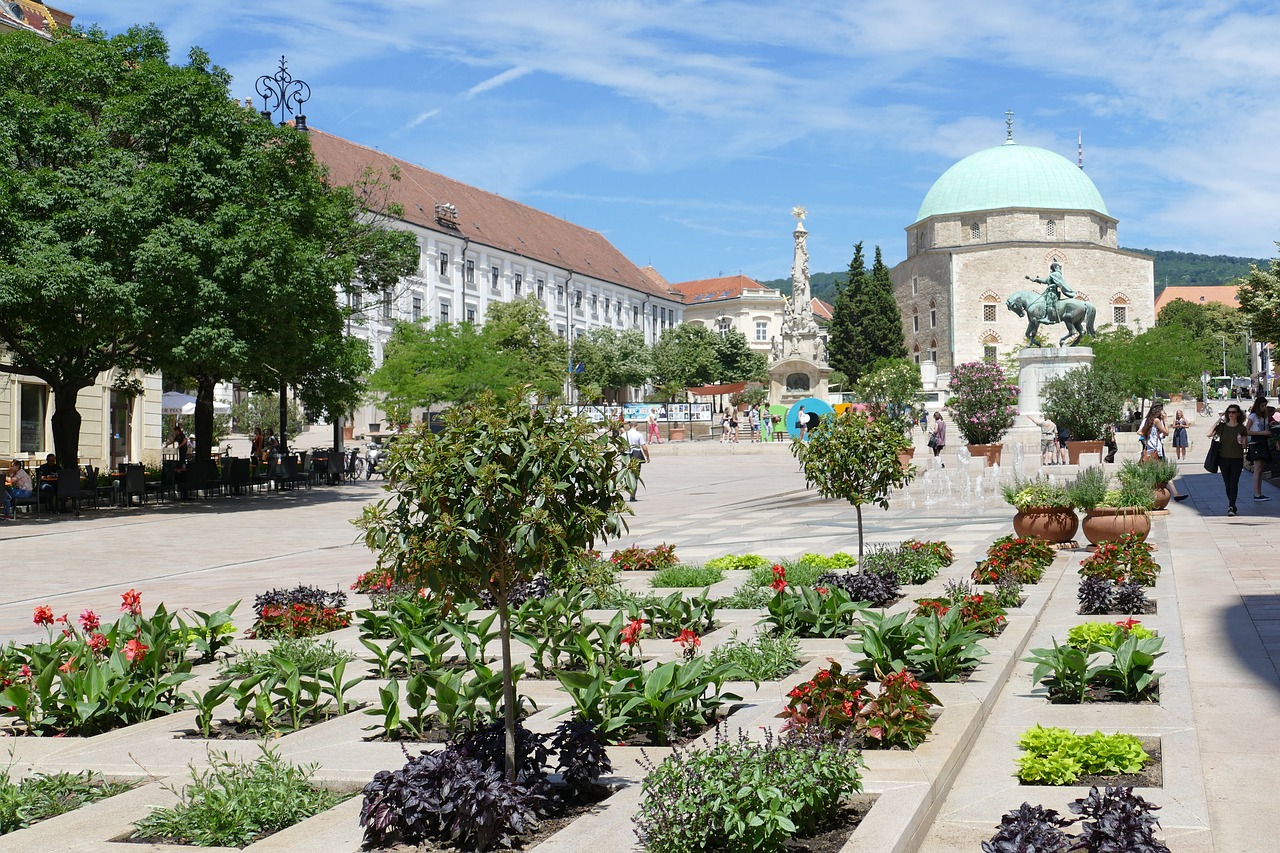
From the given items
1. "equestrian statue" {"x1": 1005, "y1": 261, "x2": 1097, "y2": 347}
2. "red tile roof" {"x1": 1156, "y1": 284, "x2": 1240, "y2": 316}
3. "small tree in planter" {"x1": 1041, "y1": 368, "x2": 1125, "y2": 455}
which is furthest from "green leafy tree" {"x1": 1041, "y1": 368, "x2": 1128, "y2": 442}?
"red tile roof" {"x1": 1156, "y1": 284, "x2": 1240, "y2": 316}

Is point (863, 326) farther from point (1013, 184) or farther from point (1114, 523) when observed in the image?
point (1114, 523)

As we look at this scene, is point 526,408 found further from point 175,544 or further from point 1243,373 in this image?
point 1243,373

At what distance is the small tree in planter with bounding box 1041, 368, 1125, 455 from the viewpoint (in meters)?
35.2

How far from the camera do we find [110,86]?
85.3ft

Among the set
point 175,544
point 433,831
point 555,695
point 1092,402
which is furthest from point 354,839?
point 1092,402

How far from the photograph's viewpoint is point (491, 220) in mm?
86750

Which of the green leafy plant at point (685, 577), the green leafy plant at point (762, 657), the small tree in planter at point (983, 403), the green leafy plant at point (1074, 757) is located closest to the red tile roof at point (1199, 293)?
the small tree in planter at point (983, 403)

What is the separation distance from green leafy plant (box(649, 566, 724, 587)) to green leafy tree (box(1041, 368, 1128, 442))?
25972 mm

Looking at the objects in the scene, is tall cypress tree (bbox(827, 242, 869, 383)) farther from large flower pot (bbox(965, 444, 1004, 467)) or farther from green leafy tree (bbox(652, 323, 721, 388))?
large flower pot (bbox(965, 444, 1004, 467))

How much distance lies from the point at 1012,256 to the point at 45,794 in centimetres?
9918

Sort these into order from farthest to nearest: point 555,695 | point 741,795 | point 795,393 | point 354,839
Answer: point 795,393 < point 555,695 < point 354,839 < point 741,795

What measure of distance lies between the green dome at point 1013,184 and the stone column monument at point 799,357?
25.5 m

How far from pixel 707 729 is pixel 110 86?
24.9 metres

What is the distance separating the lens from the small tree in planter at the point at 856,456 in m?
11.4
